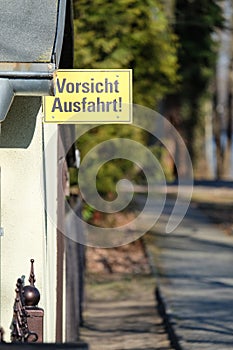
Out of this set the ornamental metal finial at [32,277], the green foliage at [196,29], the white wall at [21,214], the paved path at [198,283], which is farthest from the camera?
the green foliage at [196,29]

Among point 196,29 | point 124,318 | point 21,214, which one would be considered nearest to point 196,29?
point 196,29

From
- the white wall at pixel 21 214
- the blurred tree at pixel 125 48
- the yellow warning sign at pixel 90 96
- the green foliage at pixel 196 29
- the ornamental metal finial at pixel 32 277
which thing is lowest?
the ornamental metal finial at pixel 32 277

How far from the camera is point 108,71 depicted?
27.3ft

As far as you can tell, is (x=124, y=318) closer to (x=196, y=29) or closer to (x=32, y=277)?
(x=196, y=29)

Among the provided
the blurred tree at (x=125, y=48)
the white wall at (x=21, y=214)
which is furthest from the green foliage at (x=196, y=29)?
the white wall at (x=21, y=214)

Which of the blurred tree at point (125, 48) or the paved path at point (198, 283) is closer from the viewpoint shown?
the paved path at point (198, 283)

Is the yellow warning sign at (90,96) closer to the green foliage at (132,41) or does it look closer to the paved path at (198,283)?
the paved path at (198,283)

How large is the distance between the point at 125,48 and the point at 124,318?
511cm

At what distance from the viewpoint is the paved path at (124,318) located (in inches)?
537

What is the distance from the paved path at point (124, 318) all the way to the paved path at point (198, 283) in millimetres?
325

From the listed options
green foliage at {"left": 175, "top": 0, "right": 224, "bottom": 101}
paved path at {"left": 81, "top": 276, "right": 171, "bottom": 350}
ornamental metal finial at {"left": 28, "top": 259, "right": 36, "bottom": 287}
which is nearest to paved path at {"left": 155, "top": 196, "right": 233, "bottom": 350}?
paved path at {"left": 81, "top": 276, "right": 171, "bottom": 350}

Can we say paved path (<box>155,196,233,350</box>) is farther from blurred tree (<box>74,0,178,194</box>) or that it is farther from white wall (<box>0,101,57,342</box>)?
white wall (<box>0,101,57,342</box>)

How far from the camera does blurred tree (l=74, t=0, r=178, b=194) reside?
1703 cm

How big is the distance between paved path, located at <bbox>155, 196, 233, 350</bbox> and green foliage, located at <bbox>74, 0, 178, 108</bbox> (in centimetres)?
323
